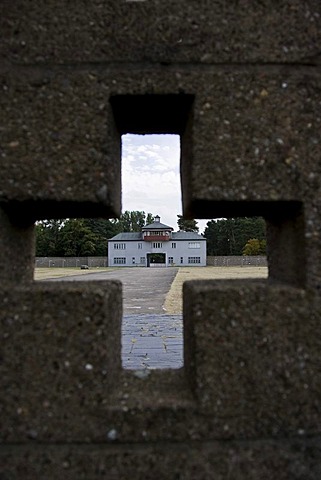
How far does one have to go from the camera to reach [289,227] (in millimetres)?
1490

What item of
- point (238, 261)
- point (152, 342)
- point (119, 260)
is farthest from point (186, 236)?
point (152, 342)

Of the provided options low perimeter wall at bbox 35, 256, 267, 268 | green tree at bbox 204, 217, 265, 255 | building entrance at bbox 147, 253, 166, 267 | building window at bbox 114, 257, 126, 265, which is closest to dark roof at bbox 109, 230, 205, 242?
building window at bbox 114, 257, 126, 265

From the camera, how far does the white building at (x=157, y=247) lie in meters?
75.2

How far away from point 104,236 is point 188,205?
83967mm

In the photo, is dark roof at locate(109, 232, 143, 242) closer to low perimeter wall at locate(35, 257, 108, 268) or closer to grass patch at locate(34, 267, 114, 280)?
low perimeter wall at locate(35, 257, 108, 268)

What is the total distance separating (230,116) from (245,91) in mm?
111

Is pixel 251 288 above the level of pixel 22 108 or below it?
below

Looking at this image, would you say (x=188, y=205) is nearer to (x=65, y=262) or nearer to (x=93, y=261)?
(x=65, y=262)

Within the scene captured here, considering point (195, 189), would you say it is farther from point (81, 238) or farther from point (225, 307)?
point (81, 238)

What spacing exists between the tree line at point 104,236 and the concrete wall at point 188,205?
54.0 meters

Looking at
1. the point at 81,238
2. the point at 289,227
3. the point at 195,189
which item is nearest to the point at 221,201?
the point at 195,189

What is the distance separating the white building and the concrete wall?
73.4 m

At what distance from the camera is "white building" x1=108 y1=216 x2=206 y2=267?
247 ft

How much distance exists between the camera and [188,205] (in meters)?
1.51
